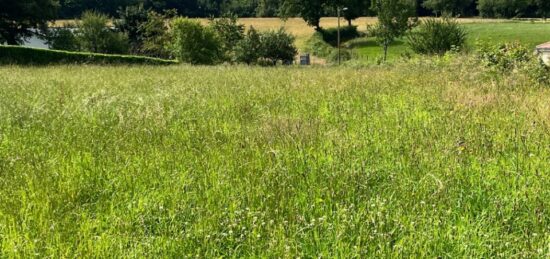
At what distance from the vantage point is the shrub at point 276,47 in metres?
43.0

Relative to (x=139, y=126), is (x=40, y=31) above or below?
above

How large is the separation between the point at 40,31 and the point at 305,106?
168 ft

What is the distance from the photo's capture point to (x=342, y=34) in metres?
71.5

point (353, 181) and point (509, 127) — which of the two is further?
point (509, 127)

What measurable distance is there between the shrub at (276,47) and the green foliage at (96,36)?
49.3 feet

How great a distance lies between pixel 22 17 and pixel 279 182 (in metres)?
49.8

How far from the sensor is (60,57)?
1190 inches

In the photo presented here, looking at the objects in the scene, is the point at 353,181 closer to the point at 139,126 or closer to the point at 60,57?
the point at 139,126

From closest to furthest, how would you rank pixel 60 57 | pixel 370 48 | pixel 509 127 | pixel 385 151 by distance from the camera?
pixel 385 151
pixel 509 127
pixel 60 57
pixel 370 48

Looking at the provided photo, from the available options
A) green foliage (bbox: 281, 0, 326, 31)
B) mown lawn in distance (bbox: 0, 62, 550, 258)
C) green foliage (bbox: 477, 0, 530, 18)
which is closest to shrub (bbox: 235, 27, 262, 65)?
green foliage (bbox: 281, 0, 326, 31)

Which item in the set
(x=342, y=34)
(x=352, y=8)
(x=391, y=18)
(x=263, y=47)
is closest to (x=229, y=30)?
(x=263, y=47)

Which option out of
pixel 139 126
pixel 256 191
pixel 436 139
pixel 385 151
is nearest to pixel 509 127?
pixel 436 139

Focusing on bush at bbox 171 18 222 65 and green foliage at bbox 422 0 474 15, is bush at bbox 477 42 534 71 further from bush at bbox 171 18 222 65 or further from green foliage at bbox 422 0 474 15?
Result: green foliage at bbox 422 0 474 15

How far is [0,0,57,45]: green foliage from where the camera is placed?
4334 centimetres
